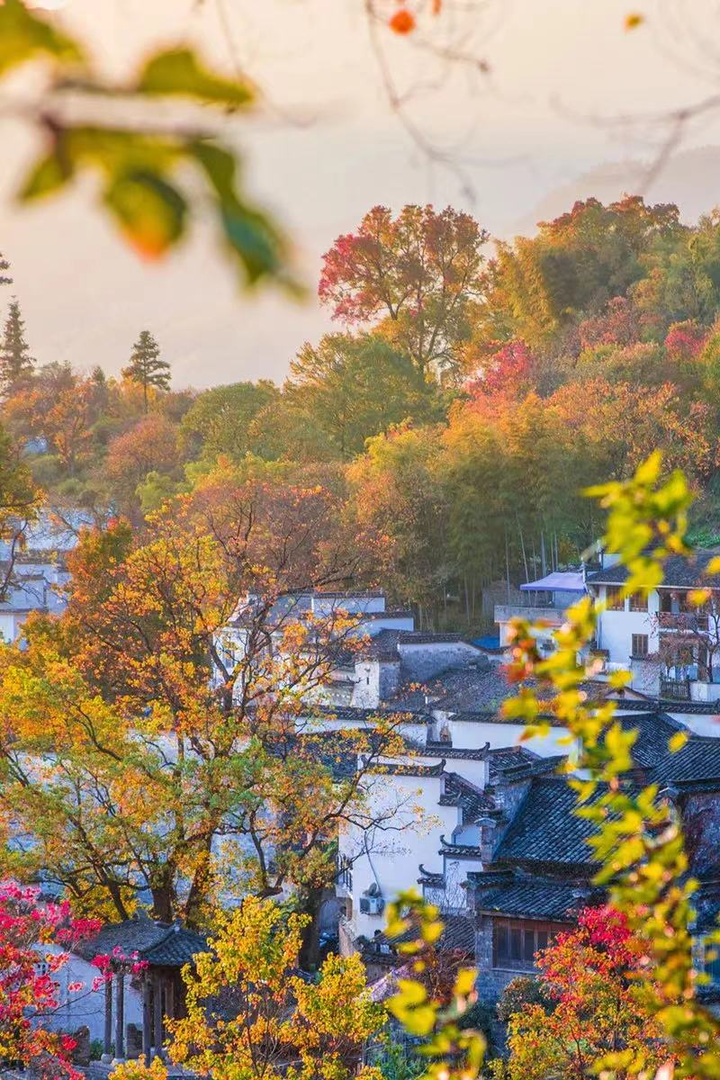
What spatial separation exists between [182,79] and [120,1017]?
15476 millimetres

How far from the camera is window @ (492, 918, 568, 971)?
15891mm

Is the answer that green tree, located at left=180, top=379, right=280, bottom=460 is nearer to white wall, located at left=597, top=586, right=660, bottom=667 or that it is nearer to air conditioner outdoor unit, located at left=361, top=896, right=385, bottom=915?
white wall, located at left=597, top=586, right=660, bottom=667

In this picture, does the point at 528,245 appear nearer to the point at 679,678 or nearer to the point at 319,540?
the point at 319,540

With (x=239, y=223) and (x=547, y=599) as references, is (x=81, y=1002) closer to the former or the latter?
(x=239, y=223)

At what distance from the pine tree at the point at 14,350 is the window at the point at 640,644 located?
41.3 metres

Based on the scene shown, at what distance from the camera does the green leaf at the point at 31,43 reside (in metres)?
1.25

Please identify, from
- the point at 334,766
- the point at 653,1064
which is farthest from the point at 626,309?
the point at 653,1064

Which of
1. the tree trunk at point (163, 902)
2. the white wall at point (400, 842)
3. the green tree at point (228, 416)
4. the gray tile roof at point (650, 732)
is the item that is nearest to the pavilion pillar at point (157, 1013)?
the tree trunk at point (163, 902)

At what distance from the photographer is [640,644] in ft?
100

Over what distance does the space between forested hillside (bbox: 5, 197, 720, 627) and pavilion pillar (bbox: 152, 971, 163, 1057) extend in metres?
17.9

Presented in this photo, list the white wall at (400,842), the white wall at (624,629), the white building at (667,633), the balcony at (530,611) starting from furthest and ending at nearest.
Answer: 1. the balcony at (530,611)
2. the white wall at (624,629)
3. the white building at (667,633)
4. the white wall at (400,842)

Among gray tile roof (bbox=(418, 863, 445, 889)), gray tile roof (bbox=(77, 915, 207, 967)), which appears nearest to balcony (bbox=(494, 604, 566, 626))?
gray tile roof (bbox=(418, 863, 445, 889))

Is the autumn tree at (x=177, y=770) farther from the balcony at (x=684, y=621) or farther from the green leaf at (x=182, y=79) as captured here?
the green leaf at (x=182, y=79)

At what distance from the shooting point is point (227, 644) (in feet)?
54.9
